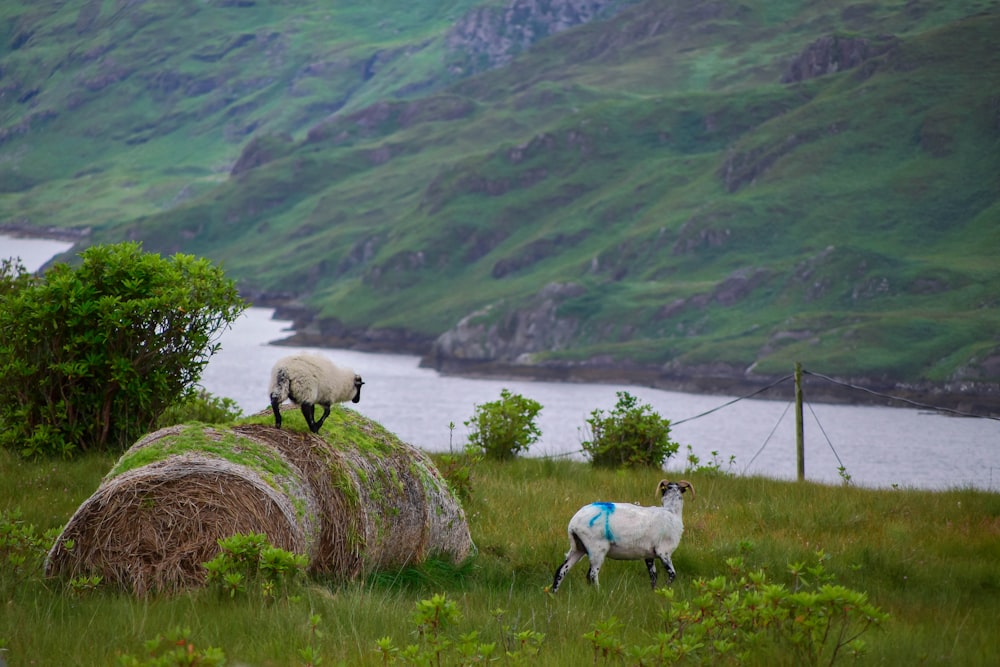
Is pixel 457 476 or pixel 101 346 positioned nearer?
pixel 457 476

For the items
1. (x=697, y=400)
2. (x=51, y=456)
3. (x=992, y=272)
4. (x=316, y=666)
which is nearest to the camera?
(x=316, y=666)

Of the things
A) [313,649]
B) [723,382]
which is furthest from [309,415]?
[723,382]

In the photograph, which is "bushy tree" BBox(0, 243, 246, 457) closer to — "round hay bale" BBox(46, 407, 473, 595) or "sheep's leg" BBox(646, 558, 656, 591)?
"round hay bale" BBox(46, 407, 473, 595)

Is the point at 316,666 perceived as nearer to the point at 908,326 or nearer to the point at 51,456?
the point at 51,456

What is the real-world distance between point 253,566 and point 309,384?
1961mm

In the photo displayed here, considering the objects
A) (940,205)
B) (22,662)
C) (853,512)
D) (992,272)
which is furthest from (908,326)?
(22,662)

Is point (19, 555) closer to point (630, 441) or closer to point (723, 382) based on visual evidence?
point (630, 441)

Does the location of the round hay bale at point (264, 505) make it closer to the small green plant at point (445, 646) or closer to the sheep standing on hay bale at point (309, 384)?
the sheep standing on hay bale at point (309, 384)

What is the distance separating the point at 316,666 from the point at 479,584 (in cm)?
435

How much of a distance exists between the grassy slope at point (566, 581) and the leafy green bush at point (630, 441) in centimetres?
149

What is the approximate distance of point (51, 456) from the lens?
1542 cm

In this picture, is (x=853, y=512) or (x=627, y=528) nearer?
(x=627, y=528)

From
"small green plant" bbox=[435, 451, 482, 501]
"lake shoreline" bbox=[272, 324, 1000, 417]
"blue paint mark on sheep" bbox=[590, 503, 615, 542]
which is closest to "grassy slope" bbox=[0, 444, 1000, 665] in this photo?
"small green plant" bbox=[435, 451, 482, 501]

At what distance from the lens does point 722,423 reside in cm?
12500
